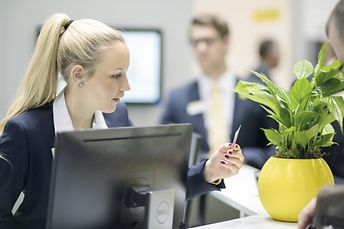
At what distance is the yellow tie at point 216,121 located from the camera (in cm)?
364

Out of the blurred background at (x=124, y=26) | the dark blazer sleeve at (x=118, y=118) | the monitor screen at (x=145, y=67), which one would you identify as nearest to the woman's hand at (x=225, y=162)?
the dark blazer sleeve at (x=118, y=118)

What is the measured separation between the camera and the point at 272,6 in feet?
24.2

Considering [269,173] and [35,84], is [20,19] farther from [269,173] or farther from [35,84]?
[269,173]

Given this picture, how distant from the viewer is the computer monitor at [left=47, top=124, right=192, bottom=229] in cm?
146

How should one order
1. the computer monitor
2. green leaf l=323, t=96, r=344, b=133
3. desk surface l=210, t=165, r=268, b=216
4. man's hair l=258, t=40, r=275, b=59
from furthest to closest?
man's hair l=258, t=40, r=275, b=59 → desk surface l=210, t=165, r=268, b=216 → green leaf l=323, t=96, r=344, b=133 → the computer monitor

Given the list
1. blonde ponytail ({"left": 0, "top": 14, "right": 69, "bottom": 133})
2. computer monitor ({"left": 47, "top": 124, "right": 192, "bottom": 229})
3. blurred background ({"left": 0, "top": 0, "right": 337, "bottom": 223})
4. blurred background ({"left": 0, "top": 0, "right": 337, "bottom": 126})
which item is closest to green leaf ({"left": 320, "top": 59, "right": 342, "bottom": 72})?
computer monitor ({"left": 47, "top": 124, "right": 192, "bottom": 229})

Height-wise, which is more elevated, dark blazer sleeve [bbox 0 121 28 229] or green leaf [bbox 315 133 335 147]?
green leaf [bbox 315 133 335 147]

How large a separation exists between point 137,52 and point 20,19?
3.14ft

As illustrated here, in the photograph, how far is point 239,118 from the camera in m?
3.50

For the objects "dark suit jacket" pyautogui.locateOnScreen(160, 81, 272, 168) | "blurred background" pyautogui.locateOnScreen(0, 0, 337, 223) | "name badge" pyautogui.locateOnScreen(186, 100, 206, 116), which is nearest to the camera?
"dark suit jacket" pyautogui.locateOnScreen(160, 81, 272, 168)

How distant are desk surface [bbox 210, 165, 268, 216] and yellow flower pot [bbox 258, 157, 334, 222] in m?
0.13

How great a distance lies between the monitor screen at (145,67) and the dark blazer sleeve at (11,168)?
2711 mm

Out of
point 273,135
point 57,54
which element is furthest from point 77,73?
point 273,135

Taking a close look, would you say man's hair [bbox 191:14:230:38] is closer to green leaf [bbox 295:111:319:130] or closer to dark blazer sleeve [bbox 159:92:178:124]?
dark blazer sleeve [bbox 159:92:178:124]
